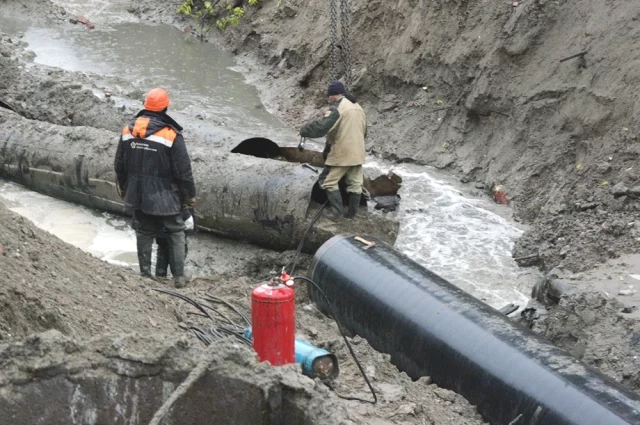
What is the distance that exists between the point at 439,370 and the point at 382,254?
1341mm

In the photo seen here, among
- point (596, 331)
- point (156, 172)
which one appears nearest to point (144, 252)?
point (156, 172)

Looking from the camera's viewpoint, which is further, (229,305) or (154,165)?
(154,165)

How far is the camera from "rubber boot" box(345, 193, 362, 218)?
27.3ft

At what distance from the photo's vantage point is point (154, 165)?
6.95 m

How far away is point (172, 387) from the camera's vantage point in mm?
3703

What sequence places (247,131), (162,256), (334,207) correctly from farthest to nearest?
(247,131), (334,207), (162,256)

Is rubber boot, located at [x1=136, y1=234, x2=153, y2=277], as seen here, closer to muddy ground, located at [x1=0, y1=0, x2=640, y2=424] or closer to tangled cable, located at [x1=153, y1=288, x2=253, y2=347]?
muddy ground, located at [x1=0, y1=0, x2=640, y2=424]

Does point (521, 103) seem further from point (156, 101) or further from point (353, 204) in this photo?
point (156, 101)

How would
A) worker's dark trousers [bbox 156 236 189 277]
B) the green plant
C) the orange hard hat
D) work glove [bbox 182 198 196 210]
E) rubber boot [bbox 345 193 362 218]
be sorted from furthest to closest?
1. the green plant
2. rubber boot [bbox 345 193 362 218]
3. worker's dark trousers [bbox 156 236 189 277]
4. work glove [bbox 182 198 196 210]
5. the orange hard hat

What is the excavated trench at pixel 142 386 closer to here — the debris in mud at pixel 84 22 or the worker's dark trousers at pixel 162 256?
the worker's dark trousers at pixel 162 256

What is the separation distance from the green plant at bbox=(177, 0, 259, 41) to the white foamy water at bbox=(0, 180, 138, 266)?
29.6 ft

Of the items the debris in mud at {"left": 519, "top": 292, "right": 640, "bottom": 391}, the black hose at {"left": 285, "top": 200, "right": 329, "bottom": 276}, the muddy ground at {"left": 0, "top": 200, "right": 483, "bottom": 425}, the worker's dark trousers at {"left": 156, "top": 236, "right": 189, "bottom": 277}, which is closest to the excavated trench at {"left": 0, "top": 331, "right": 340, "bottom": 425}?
the muddy ground at {"left": 0, "top": 200, "right": 483, "bottom": 425}

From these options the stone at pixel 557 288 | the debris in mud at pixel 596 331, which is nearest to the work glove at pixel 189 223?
the debris in mud at pixel 596 331

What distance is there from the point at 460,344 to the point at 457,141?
6.55 meters
